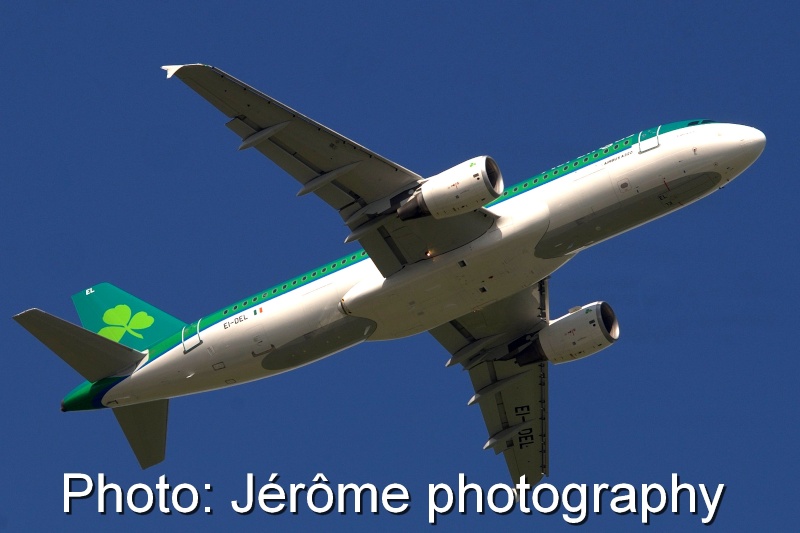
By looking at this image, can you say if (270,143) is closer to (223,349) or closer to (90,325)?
(223,349)

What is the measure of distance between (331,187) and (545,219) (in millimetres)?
8141

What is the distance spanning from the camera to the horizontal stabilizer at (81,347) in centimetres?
5212

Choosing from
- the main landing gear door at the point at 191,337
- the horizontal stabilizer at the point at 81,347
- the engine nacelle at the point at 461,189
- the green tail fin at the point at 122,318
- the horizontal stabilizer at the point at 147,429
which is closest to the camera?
the engine nacelle at the point at 461,189

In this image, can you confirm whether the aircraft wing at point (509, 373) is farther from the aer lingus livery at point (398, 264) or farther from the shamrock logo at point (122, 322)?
the shamrock logo at point (122, 322)

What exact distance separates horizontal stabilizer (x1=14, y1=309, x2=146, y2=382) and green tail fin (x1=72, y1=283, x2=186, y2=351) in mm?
1984

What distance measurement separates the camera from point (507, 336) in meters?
58.6

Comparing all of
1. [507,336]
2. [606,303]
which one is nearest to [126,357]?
[507,336]

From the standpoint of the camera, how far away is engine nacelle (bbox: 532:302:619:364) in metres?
55.8

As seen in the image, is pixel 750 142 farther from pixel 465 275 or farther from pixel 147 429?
pixel 147 429

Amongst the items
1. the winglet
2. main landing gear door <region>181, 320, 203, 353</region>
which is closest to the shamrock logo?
main landing gear door <region>181, 320, 203, 353</region>

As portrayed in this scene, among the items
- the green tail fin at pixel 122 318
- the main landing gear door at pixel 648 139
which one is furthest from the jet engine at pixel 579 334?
the green tail fin at pixel 122 318

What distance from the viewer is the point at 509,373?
197ft

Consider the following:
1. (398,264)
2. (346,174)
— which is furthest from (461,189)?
(398,264)

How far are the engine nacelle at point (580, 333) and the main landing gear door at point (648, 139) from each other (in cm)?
889
